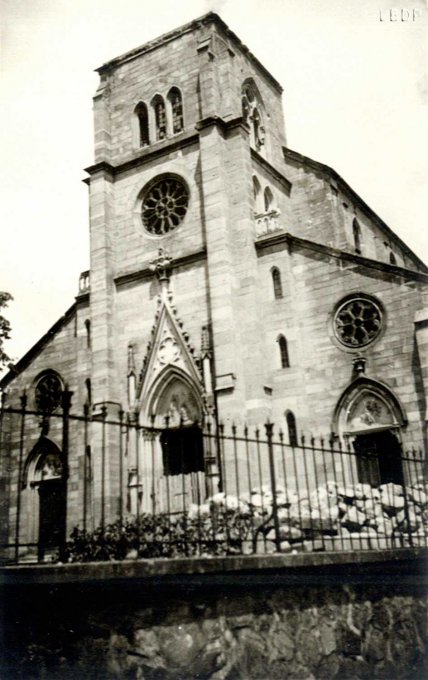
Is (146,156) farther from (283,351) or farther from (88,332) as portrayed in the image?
(283,351)

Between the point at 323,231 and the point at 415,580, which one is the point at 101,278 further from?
the point at 415,580

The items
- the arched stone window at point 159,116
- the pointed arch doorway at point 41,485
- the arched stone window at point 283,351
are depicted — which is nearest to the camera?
the arched stone window at point 283,351

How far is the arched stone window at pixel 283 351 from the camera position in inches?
813

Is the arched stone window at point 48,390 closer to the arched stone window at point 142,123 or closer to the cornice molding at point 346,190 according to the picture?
the arched stone window at point 142,123

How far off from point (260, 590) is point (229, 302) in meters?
14.4

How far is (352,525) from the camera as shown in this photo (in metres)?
14.0

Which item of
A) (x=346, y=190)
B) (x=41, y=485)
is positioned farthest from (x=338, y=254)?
(x=41, y=485)

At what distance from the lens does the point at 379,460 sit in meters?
18.8

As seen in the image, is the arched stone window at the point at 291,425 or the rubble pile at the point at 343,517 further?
the arched stone window at the point at 291,425

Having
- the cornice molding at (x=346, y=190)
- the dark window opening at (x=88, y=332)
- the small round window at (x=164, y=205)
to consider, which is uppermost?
the cornice molding at (x=346, y=190)

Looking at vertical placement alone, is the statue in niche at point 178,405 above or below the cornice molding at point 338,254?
below

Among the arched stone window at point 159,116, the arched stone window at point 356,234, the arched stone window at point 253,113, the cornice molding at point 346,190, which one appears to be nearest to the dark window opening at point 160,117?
the arched stone window at point 159,116

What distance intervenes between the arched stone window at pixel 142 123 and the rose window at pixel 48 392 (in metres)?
9.47

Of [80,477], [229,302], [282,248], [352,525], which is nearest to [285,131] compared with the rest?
[282,248]
